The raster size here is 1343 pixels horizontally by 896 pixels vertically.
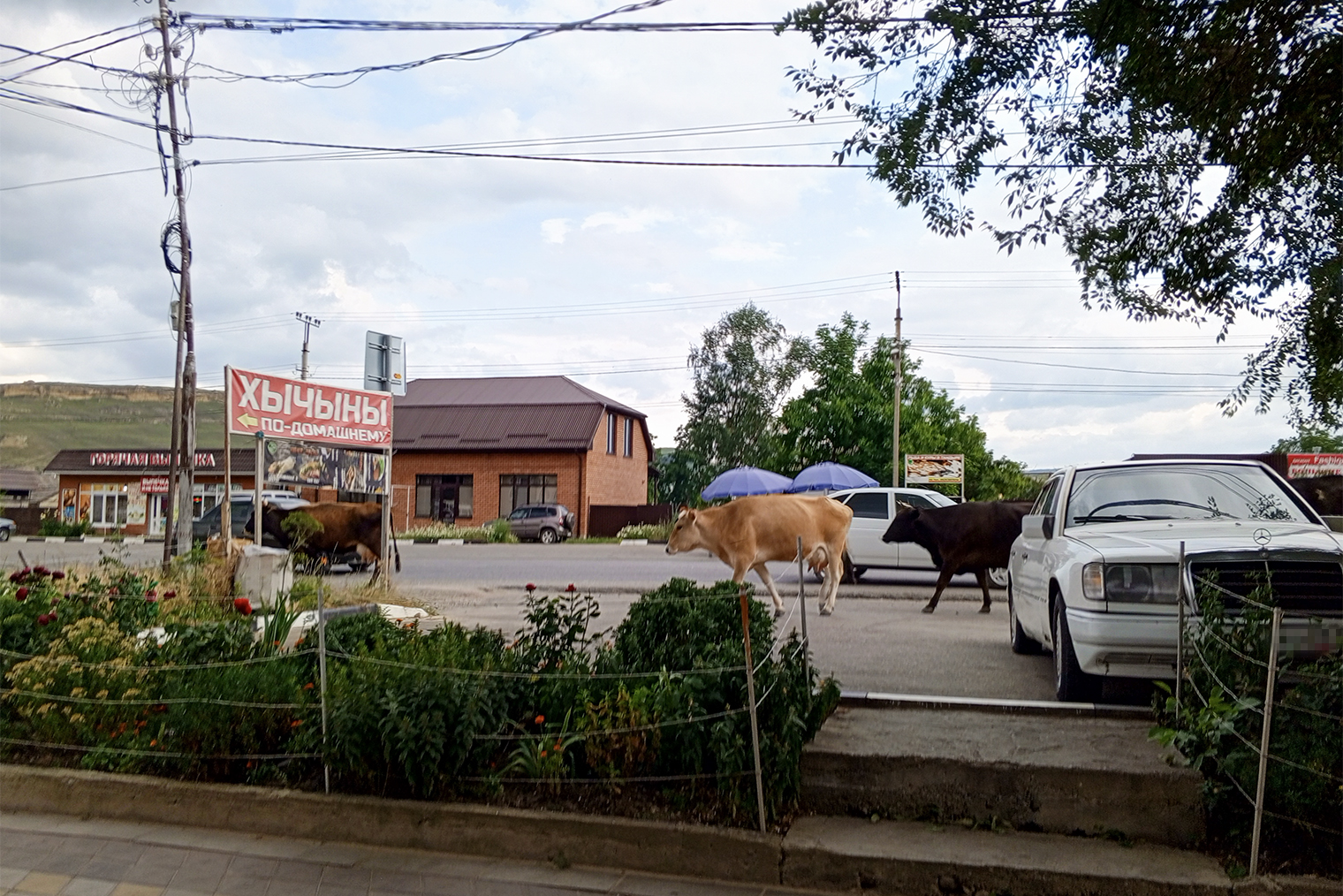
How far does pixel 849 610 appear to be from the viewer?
50.2ft

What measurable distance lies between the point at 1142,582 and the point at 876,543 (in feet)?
43.9

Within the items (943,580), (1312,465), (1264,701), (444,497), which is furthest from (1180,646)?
(444,497)

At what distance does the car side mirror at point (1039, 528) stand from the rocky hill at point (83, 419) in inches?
5170

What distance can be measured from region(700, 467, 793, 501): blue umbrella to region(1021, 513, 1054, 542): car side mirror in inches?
972

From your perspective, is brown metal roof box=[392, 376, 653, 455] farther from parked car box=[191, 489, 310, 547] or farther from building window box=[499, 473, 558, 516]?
parked car box=[191, 489, 310, 547]

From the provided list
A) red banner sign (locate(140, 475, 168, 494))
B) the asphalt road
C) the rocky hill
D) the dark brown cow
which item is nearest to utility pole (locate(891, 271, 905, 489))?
the asphalt road

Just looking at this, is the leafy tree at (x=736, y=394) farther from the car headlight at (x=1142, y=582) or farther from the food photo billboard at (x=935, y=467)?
the car headlight at (x=1142, y=582)

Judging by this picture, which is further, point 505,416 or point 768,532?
point 505,416

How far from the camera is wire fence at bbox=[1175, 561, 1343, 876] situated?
5023mm

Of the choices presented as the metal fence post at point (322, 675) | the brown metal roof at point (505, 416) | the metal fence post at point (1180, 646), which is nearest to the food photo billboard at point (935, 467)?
the brown metal roof at point (505, 416)

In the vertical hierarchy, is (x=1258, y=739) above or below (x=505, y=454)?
below

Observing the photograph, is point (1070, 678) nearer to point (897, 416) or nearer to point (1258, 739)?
point (1258, 739)

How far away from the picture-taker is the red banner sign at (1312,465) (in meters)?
33.8

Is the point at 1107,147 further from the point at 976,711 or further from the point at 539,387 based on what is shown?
the point at 539,387
